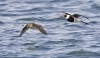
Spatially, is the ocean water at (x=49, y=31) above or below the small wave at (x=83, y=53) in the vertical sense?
above

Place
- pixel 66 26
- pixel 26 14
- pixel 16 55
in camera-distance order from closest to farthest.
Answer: pixel 16 55 < pixel 66 26 < pixel 26 14

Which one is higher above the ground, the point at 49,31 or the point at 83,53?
the point at 49,31

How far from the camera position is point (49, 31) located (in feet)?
58.3

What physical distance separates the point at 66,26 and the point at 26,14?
2.41 metres

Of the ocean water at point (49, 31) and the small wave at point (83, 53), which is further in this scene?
the ocean water at point (49, 31)

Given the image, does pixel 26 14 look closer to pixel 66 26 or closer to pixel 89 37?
pixel 66 26

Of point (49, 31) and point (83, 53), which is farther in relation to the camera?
point (49, 31)

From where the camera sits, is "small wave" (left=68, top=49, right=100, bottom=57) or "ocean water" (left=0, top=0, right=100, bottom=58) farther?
"ocean water" (left=0, top=0, right=100, bottom=58)

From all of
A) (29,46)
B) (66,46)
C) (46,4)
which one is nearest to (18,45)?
(29,46)

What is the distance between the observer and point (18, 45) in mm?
16000

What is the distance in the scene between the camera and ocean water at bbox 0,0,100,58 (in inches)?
603

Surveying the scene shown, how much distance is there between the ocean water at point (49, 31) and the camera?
1531 centimetres

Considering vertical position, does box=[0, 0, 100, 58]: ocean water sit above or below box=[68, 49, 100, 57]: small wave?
above

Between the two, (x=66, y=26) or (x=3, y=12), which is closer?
(x=66, y=26)
